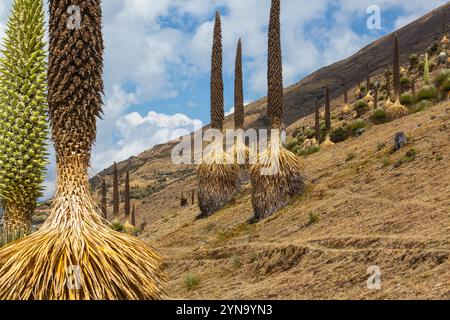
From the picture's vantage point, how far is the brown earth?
9297mm

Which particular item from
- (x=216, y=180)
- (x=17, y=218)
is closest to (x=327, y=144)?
(x=216, y=180)

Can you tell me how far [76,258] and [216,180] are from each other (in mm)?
19746

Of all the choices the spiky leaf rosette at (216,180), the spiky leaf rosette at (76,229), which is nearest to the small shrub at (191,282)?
the spiky leaf rosette at (76,229)

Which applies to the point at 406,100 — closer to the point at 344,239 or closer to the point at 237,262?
the point at 237,262

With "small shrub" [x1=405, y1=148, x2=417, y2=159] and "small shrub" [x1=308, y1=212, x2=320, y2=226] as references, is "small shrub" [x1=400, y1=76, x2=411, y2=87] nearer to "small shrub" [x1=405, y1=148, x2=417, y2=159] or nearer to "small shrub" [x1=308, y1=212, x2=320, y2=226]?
"small shrub" [x1=405, y1=148, x2=417, y2=159]

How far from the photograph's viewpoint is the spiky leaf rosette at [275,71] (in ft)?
65.1

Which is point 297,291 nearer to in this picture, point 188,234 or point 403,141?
point 403,141

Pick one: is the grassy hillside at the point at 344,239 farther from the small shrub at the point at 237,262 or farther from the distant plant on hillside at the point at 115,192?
the distant plant on hillside at the point at 115,192

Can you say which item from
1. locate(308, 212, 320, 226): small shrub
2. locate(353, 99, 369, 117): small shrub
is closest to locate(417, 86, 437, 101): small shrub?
locate(353, 99, 369, 117): small shrub

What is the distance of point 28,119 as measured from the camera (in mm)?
4605

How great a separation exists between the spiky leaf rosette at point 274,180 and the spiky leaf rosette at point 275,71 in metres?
1.96

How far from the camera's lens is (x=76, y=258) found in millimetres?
4258
